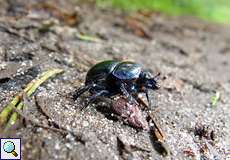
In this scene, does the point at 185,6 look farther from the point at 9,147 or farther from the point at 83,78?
the point at 9,147

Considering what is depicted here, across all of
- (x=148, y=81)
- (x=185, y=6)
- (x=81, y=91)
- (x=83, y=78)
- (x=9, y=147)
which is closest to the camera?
(x=9, y=147)

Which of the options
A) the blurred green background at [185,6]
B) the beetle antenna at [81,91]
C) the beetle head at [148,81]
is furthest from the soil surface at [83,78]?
the blurred green background at [185,6]

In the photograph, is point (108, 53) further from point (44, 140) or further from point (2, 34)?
point (44, 140)

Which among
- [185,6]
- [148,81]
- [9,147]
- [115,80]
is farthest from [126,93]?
[185,6]

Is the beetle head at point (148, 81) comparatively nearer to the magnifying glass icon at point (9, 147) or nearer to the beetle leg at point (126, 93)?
the beetle leg at point (126, 93)

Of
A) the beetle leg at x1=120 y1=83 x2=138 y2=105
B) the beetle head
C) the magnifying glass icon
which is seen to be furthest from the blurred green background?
the magnifying glass icon

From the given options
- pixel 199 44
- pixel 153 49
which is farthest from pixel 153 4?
pixel 153 49
